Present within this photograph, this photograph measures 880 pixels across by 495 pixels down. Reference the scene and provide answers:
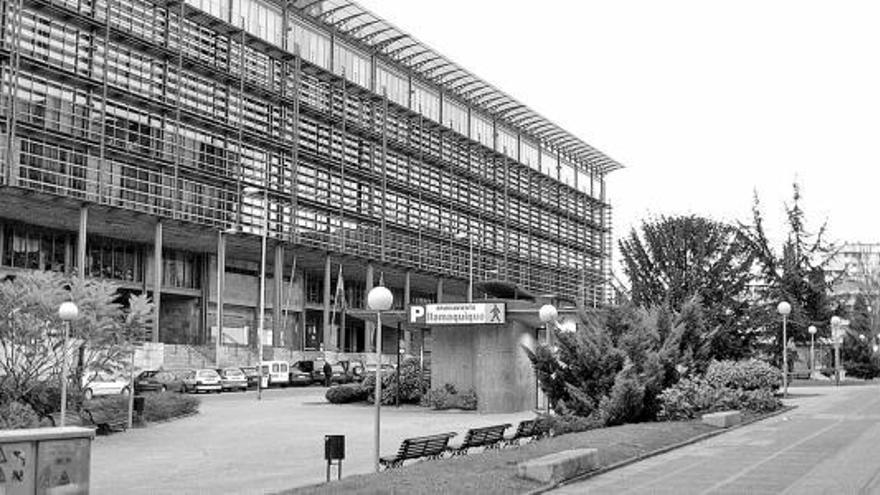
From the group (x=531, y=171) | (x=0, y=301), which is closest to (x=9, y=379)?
(x=0, y=301)

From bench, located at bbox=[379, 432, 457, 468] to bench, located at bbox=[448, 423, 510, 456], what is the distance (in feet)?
1.98

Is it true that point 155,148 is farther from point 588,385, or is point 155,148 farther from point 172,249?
point 588,385

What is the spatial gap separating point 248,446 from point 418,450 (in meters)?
7.43

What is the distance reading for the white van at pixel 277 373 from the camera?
185 feet

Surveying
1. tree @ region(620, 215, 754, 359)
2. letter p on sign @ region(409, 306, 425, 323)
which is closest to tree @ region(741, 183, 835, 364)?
tree @ region(620, 215, 754, 359)

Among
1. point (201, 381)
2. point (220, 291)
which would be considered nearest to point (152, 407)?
point (201, 381)

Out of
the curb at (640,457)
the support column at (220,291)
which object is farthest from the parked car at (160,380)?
the curb at (640,457)

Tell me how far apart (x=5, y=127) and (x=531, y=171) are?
6379cm

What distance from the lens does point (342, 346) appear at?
262 feet

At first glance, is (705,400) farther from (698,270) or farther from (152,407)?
(152,407)

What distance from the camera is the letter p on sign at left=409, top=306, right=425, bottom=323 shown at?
3634 centimetres

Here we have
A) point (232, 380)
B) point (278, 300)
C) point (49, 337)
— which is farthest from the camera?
point (278, 300)

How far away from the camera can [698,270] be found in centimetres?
3853

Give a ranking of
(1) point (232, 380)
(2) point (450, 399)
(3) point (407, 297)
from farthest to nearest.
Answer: (3) point (407, 297) < (1) point (232, 380) < (2) point (450, 399)
